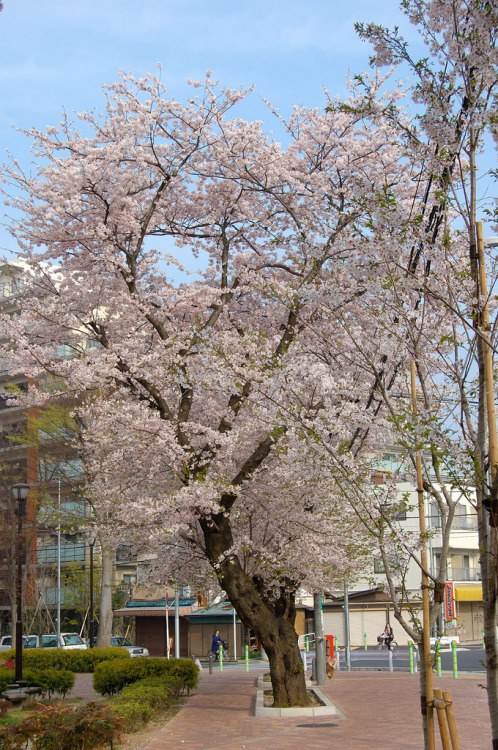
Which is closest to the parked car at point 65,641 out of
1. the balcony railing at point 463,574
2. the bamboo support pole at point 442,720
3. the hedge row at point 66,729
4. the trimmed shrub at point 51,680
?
the trimmed shrub at point 51,680

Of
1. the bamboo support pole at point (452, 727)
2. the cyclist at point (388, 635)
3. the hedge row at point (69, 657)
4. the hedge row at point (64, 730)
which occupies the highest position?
the bamboo support pole at point (452, 727)

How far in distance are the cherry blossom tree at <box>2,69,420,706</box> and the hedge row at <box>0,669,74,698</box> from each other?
4930 millimetres

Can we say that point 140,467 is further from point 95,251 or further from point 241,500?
point 95,251

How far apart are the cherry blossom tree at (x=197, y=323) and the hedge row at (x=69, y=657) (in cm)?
951

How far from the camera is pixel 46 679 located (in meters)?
18.9

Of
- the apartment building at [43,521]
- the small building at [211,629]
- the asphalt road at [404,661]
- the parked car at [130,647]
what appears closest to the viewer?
the asphalt road at [404,661]

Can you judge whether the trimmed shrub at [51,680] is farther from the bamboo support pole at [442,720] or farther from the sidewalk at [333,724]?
the bamboo support pole at [442,720]

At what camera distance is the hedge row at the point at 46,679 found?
60.8ft

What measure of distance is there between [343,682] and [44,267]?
13727 mm

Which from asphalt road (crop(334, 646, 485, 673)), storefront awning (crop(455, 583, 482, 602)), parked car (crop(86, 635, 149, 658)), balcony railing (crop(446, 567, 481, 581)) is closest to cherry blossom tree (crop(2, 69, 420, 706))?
asphalt road (crop(334, 646, 485, 673))

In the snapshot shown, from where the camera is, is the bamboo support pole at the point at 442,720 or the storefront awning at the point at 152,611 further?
the storefront awning at the point at 152,611

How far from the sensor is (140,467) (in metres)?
15.6

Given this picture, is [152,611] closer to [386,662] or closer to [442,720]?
[386,662]

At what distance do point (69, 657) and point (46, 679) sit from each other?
6.46 metres
